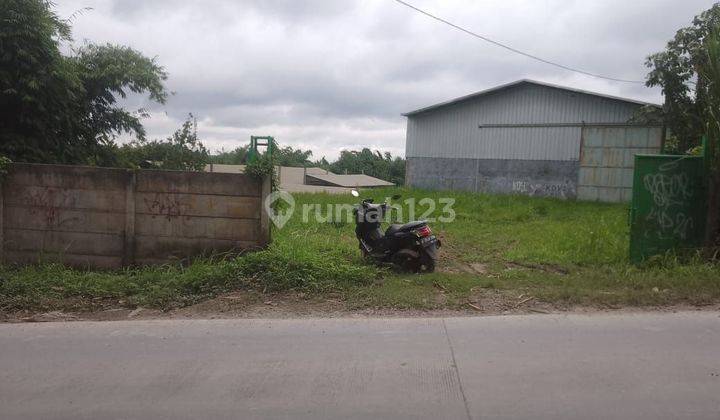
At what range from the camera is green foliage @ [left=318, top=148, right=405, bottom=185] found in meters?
57.5

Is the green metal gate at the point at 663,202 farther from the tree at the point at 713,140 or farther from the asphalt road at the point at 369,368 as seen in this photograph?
the asphalt road at the point at 369,368

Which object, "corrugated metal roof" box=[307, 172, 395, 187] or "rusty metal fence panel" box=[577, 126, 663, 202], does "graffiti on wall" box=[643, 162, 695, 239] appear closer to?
"rusty metal fence panel" box=[577, 126, 663, 202]

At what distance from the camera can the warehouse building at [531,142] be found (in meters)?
17.3

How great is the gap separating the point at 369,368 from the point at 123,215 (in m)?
5.18

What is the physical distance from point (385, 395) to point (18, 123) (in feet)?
29.9

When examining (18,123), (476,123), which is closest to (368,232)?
(18,123)

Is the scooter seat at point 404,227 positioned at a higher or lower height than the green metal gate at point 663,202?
lower

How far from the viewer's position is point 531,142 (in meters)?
18.8

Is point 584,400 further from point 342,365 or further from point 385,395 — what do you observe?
point 342,365

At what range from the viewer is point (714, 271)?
6977 millimetres

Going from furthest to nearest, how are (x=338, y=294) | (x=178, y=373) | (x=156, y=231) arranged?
(x=156, y=231)
(x=338, y=294)
(x=178, y=373)

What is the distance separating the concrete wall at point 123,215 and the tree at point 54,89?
1.97 meters

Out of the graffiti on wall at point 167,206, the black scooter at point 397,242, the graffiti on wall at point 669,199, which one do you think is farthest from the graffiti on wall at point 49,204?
the graffiti on wall at point 669,199

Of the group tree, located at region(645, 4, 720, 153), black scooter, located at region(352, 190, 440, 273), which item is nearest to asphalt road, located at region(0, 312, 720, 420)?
black scooter, located at region(352, 190, 440, 273)
